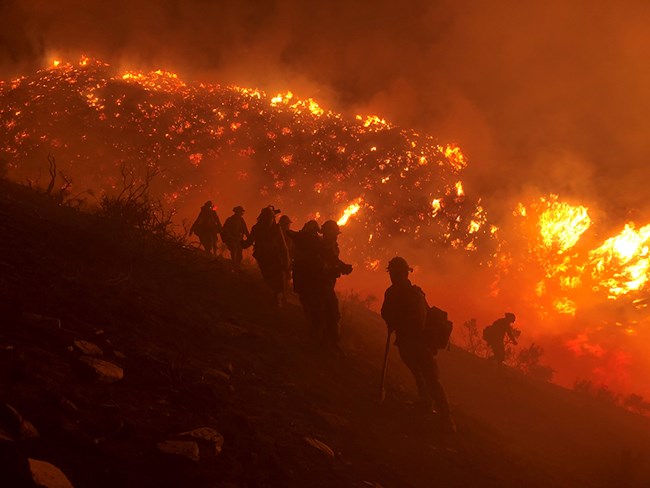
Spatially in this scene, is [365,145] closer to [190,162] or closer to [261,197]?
[261,197]

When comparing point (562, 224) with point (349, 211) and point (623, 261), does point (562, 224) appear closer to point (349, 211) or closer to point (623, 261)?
point (623, 261)

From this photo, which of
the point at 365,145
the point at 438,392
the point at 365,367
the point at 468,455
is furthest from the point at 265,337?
the point at 365,145

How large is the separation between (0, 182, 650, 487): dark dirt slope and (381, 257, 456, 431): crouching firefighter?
37 cm

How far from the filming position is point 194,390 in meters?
3.70

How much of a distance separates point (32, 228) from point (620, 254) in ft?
208

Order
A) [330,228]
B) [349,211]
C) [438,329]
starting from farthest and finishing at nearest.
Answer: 1. [349,211]
2. [330,228]
3. [438,329]

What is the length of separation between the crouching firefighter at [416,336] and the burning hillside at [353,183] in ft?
132

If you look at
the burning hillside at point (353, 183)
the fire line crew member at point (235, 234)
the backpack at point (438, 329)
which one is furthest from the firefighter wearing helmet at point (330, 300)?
the burning hillside at point (353, 183)

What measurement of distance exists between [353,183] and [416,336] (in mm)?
59002

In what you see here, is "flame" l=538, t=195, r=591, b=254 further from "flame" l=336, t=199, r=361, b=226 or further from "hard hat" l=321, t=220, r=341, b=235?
"hard hat" l=321, t=220, r=341, b=235

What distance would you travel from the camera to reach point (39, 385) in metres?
2.75

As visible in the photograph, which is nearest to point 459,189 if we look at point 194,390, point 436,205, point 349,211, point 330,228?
point 436,205

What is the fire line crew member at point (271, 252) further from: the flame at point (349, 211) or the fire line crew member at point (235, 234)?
the flame at point (349, 211)

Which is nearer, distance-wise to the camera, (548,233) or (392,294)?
(392,294)
